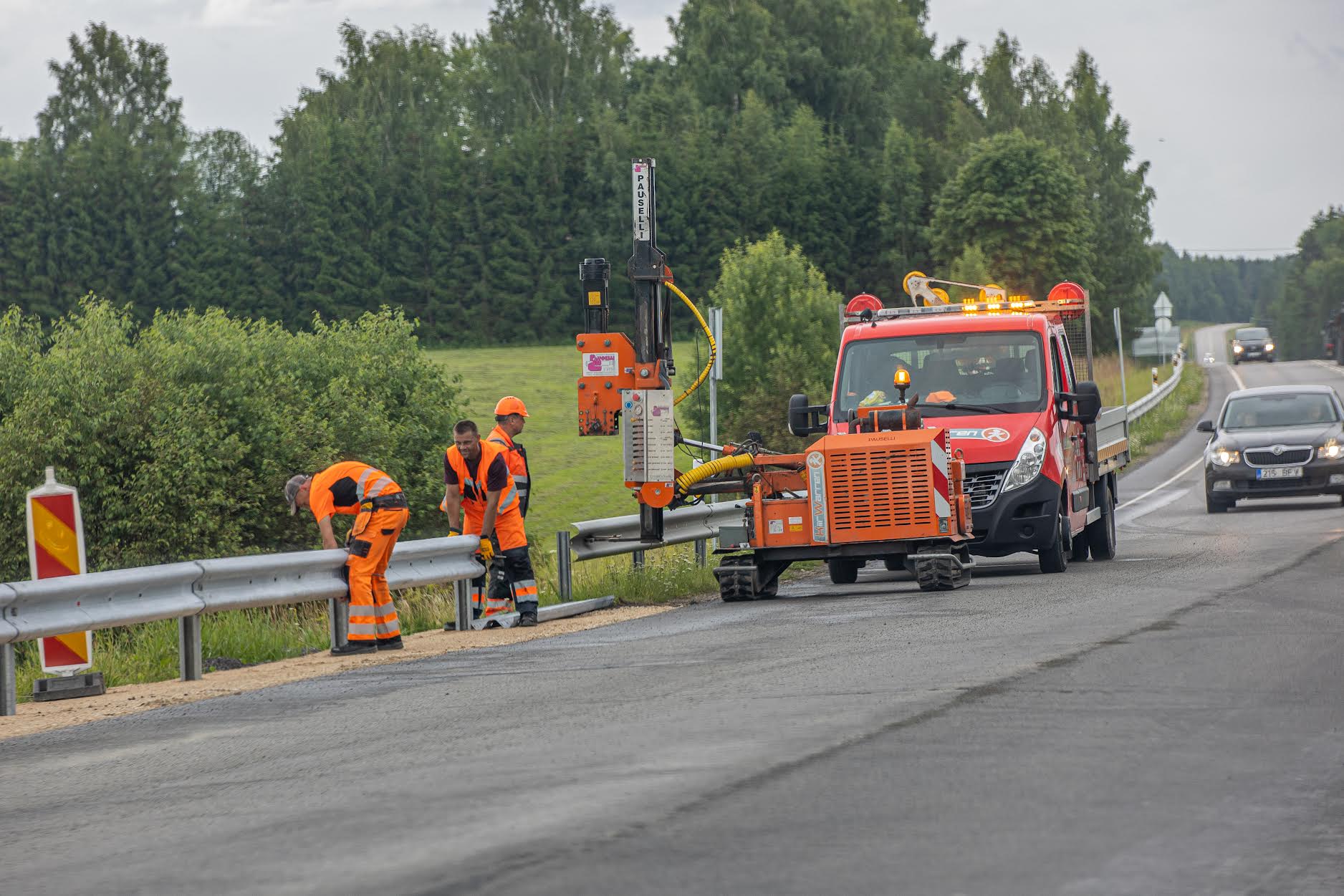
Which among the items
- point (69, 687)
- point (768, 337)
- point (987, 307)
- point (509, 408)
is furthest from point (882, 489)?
point (768, 337)

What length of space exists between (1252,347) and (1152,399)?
1611 inches

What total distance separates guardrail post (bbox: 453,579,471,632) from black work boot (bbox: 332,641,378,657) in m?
1.36

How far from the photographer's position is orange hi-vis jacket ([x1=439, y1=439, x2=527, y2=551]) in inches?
539

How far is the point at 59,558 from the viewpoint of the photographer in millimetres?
11820

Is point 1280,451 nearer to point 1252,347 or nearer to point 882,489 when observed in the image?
point 882,489

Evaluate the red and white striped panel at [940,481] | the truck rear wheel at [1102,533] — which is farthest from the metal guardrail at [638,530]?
the truck rear wheel at [1102,533]

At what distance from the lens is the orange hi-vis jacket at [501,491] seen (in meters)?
13.7

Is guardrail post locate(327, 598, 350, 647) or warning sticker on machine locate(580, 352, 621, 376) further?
warning sticker on machine locate(580, 352, 621, 376)

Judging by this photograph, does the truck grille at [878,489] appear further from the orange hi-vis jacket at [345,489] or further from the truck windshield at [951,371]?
the orange hi-vis jacket at [345,489]

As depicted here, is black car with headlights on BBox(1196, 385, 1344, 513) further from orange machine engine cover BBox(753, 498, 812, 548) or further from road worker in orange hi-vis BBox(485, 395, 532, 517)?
road worker in orange hi-vis BBox(485, 395, 532, 517)

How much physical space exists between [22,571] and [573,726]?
1095 inches

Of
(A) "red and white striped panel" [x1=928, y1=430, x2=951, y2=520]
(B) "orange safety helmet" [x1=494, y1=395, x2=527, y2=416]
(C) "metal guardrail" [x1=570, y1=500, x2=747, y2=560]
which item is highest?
(B) "orange safety helmet" [x1=494, y1=395, x2=527, y2=416]

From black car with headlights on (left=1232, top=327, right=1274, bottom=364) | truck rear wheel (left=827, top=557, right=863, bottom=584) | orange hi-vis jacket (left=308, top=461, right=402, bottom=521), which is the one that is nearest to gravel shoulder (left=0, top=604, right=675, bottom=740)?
orange hi-vis jacket (left=308, top=461, right=402, bottom=521)

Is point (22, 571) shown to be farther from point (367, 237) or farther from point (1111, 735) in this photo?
point (367, 237)
